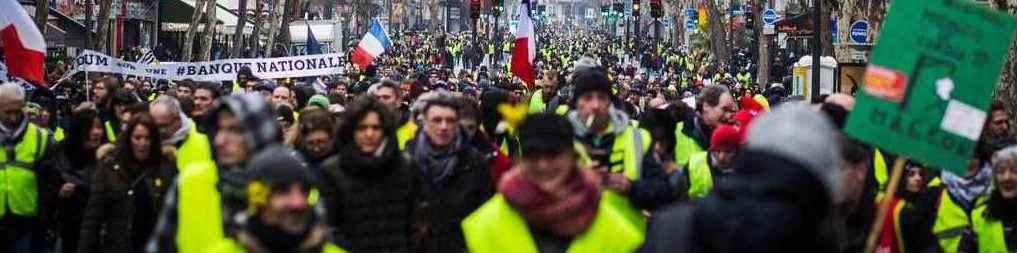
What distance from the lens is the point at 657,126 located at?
9289 mm

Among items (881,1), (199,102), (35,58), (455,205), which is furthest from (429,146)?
(881,1)

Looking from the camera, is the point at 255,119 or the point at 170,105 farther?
the point at 170,105

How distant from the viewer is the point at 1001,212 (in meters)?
8.25

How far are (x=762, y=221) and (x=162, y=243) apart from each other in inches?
99.5

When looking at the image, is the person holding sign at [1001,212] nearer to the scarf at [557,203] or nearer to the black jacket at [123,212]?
the scarf at [557,203]

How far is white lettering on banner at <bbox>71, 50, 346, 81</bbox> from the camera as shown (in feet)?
71.9

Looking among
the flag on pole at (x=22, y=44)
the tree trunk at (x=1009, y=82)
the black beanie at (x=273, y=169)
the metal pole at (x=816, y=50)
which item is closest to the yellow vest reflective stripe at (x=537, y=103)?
the flag on pole at (x=22, y=44)

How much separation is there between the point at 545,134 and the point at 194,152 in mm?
3255

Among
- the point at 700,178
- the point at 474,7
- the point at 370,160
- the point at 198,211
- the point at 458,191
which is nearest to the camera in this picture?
the point at 198,211

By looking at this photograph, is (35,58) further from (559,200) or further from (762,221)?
(762,221)

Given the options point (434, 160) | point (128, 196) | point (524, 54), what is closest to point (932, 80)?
point (434, 160)

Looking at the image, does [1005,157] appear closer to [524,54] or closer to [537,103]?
[537,103]

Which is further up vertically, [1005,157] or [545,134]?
[545,134]

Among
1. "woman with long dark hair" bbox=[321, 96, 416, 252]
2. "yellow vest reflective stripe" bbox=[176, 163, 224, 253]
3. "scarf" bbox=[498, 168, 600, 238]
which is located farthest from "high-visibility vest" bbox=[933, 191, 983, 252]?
"yellow vest reflective stripe" bbox=[176, 163, 224, 253]
